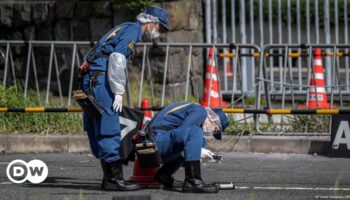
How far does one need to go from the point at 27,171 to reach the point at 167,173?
164 centimetres

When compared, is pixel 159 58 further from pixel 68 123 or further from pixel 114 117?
pixel 114 117

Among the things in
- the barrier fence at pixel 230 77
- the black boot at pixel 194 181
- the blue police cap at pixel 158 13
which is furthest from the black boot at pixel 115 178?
the barrier fence at pixel 230 77

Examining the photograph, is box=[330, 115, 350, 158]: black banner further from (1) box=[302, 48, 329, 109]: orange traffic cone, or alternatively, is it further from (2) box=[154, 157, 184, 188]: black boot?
(2) box=[154, 157, 184, 188]: black boot

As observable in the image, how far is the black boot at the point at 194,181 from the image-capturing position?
9.47 metres

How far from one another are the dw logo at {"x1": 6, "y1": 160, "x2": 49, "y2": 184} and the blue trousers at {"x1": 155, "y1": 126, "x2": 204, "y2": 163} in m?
1.39

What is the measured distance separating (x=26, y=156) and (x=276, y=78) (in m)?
5.63

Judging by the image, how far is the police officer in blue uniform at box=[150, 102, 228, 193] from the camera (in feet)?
31.0

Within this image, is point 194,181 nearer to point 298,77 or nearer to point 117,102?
point 117,102

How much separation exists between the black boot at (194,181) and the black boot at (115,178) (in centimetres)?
50

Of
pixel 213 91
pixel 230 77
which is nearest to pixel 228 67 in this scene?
pixel 230 77

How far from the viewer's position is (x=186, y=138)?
942cm

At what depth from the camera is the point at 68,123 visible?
1284cm

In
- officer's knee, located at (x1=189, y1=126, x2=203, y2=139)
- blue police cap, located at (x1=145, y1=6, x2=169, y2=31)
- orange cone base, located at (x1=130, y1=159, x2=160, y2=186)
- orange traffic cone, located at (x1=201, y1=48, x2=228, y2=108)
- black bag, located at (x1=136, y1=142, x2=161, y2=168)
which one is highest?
blue police cap, located at (x1=145, y1=6, x2=169, y2=31)

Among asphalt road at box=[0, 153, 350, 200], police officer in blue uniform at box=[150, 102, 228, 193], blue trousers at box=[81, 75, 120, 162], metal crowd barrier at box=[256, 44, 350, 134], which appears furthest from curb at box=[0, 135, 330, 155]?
blue trousers at box=[81, 75, 120, 162]
